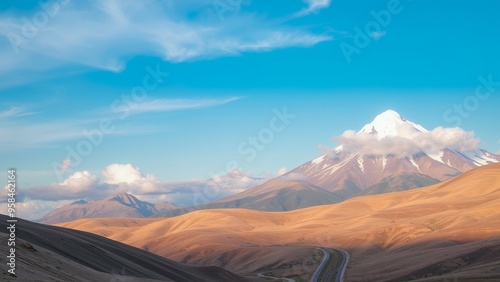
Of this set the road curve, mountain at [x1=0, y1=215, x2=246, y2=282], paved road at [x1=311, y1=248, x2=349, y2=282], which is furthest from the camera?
paved road at [x1=311, y1=248, x2=349, y2=282]

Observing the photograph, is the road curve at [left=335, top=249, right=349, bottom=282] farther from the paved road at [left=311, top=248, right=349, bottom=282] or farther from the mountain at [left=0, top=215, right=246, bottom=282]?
the mountain at [left=0, top=215, right=246, bottom=282]

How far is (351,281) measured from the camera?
293 ft

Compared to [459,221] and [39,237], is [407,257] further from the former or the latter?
[39,237]

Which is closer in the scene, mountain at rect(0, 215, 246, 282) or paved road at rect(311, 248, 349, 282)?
mountain at rect(0, 215, 246, 282)

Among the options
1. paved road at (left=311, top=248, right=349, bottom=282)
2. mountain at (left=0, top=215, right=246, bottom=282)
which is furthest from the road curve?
mountain at (left=0, top=215, right=246, bottom=282)

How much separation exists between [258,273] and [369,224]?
277 ft

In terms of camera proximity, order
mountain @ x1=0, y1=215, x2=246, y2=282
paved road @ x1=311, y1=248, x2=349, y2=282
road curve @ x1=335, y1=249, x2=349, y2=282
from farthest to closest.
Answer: paved road @ x1=311, y1=248, x2=349, y2=282 → road curve @ x1=335, y1=249, x2=349, y2=282 → mountain @ x1=0, y1=215, x2=246, y2=282

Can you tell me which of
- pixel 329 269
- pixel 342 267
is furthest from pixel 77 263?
pixel 342 267

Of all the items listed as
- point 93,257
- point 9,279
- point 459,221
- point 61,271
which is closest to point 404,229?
point 459,221

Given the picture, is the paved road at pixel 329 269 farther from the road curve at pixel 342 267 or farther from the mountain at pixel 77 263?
the mountain at pixel 77 263

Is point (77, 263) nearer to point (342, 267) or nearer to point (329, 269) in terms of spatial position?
point (329, 269)

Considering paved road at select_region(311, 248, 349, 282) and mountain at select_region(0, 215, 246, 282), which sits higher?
mountain at select_region(0, 215, 246, 282)

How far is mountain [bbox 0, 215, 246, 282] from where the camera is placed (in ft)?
127

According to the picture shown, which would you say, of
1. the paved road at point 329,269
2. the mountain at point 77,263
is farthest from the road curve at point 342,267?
the mountain at point 77,263
